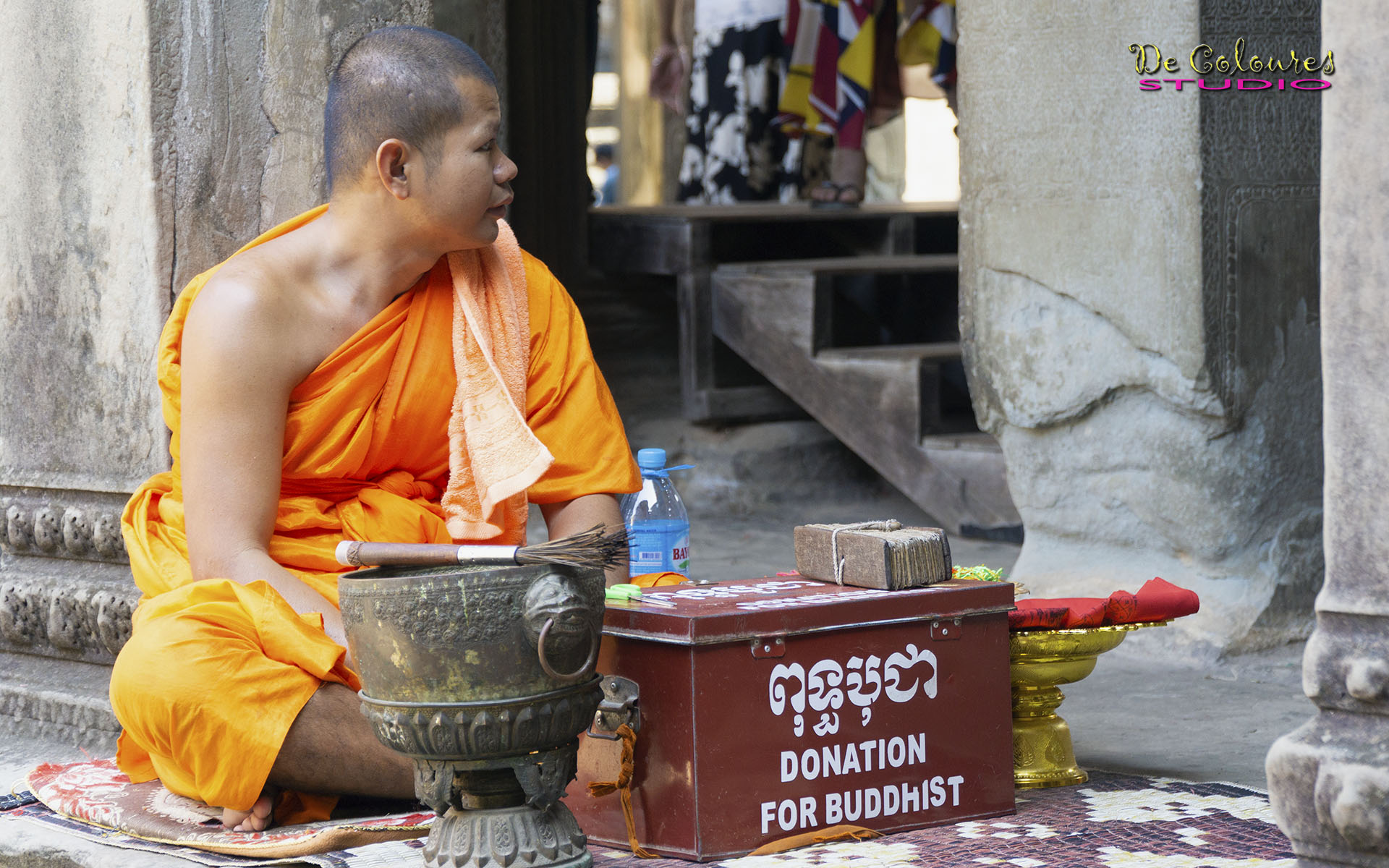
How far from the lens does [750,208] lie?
6.61 meters

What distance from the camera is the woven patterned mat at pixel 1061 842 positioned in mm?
2217

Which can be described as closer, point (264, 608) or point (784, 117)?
point (264, 608)

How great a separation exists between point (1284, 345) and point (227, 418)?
7.55 ft

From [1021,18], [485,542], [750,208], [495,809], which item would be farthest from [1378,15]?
[750,208]

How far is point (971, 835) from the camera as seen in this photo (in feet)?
7.71

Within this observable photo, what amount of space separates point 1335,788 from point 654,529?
173 centimetres

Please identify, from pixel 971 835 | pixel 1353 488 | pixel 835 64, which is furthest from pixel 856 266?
pixel 1353 488

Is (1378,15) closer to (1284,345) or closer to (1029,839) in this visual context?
(1029,839)

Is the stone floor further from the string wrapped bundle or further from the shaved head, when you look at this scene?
the shaved head

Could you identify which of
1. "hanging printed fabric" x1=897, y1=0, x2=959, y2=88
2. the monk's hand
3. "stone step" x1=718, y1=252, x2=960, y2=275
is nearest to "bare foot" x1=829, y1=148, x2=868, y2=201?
"stone step" x1=718, y1=252, x2=960, y2=275

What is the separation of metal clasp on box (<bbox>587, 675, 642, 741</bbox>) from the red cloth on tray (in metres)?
0.60

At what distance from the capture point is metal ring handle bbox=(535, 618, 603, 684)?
202 centimetres

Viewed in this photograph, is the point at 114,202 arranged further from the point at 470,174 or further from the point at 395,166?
the point at 470,174

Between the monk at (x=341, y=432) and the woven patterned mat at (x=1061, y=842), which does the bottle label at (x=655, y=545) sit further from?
the woven patterned mat at (x=1061, y=842)
